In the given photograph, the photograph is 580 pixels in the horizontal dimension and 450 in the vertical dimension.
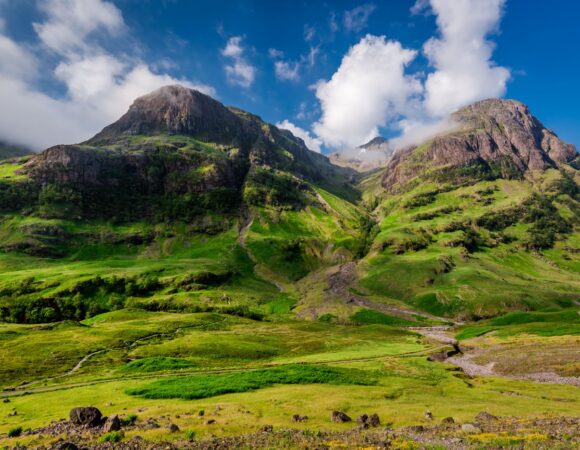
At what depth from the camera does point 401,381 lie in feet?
238

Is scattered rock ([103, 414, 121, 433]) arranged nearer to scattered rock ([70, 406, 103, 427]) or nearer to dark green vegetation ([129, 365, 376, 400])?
scattered rock ([70, 406, 103, 427])

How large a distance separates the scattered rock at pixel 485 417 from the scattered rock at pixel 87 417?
42929 millimetres

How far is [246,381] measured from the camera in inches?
2621

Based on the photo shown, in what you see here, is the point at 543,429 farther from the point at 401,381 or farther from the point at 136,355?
the point at 136,355

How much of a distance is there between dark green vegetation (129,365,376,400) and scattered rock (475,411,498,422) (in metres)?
27.5

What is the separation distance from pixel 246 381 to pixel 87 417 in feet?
99.5

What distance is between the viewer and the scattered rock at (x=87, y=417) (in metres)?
40.7

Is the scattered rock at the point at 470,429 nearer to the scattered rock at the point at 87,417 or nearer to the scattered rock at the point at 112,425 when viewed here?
the scattered rock at the point at 112,425

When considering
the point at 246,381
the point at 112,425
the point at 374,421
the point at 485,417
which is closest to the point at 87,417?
the point at 112,425

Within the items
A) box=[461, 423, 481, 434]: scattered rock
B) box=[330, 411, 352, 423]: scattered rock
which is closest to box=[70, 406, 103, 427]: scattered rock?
box=[330, 411, 352, 423]: scattered rock

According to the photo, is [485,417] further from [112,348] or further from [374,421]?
[112,348]

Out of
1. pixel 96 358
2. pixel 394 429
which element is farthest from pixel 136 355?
pixel 394 429

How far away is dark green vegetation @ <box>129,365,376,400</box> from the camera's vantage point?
5866cm

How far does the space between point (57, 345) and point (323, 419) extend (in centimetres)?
10681
